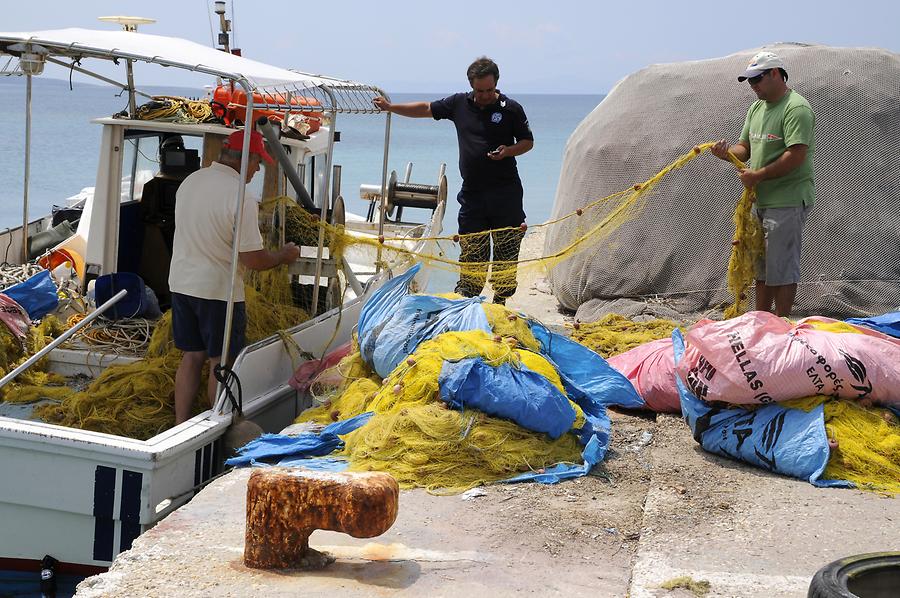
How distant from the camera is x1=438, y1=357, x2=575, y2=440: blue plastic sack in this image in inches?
208

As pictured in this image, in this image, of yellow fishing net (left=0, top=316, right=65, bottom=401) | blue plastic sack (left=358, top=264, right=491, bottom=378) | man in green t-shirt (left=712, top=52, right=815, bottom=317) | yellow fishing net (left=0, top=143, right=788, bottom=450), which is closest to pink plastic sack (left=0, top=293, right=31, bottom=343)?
yellow fishing net (left=0, top=316, right=65, bottom=401)

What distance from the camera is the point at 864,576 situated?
3826 mm

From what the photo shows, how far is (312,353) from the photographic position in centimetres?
715

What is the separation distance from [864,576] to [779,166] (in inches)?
142

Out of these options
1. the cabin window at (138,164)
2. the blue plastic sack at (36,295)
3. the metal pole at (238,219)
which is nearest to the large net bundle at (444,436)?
the metal pole at (238,219)

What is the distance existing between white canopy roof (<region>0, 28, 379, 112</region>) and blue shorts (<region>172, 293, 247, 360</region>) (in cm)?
127

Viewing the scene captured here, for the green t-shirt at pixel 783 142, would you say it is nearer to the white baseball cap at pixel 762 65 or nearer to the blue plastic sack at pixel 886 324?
the white baseball cap at pixel 762 65

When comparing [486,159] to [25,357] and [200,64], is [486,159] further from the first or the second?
[25,357]

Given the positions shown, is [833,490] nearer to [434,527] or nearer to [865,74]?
[434,527]

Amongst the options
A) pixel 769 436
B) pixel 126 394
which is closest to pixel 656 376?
pixel 769 436

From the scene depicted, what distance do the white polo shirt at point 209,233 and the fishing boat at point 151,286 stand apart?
11cm

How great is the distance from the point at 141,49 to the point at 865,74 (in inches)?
279

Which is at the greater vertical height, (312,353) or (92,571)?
(312,353)

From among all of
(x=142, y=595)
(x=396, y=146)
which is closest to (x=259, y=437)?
(x=142, y=595)
